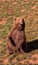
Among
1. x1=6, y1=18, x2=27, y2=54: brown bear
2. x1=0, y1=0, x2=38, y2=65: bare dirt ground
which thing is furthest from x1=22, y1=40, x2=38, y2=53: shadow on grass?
x1=6, y1=18, x2=27, y2=54: brown bear

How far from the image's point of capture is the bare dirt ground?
8633 millimetres

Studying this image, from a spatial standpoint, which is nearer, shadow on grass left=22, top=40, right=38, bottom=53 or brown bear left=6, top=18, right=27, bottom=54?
brown bear left=6, top=18, right=27, bottom=54

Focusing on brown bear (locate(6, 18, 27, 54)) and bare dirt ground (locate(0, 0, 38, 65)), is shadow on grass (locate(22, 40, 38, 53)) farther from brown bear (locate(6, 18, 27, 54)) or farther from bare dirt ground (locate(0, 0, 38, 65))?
brown bear (locate(6, 18, 27, 54))

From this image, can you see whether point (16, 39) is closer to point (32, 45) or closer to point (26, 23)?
point (32, 45)

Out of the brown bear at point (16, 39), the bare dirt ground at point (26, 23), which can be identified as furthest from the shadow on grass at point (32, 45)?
the brown bear at point (16, 39)

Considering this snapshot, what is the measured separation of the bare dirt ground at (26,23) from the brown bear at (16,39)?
243 millimetres

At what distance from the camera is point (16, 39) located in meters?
8.62

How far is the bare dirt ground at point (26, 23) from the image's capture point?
8.63 meters

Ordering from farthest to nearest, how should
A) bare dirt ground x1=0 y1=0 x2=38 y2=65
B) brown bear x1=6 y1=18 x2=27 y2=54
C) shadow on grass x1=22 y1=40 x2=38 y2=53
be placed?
shadow on grass x1=22 y1=40 x2=38 y2=53 → bare dirt ground x1=0 y1=0 x2=38 y2=65 → brown bear x1=6 y1=18 x2=27 y2=54

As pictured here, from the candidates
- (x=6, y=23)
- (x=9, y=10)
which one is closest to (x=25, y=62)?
(x=6, y=23)

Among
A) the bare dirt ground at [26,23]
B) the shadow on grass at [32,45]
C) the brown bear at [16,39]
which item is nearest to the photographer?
the brown bear at [16,39]

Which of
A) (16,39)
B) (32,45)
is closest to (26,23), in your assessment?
(32,45)

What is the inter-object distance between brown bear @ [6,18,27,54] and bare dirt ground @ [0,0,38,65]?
0.24m

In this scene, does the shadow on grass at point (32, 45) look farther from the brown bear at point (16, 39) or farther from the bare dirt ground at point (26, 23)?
the brown bear at point (16, 39)
